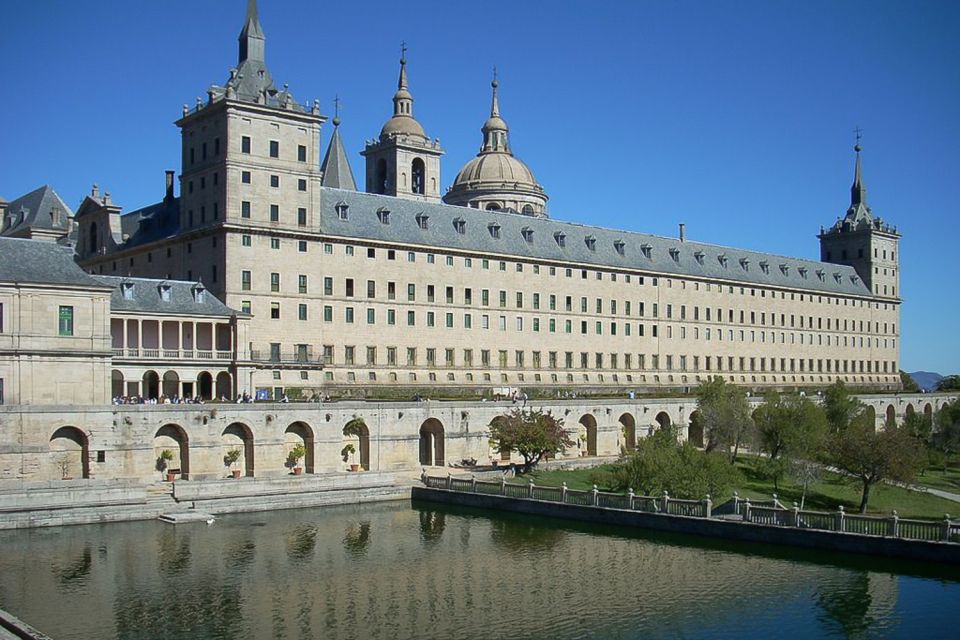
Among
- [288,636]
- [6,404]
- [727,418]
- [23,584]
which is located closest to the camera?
[288,636]

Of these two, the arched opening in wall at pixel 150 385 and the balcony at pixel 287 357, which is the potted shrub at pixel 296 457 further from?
the balcony at pixel 287 357

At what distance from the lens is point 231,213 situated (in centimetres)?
7350

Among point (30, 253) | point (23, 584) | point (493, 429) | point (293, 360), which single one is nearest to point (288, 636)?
point (23, 584)

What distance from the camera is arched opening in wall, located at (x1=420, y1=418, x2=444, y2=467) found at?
6925 centimetres

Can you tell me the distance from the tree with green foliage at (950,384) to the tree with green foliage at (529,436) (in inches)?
3146

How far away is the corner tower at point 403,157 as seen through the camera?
381 feet

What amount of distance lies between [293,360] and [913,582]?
44647 millimetres

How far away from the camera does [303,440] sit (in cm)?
6350

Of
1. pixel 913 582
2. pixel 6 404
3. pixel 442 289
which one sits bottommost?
pixel 913 582

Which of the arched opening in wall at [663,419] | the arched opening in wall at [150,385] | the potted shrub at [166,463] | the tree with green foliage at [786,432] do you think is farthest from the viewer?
the arched opening in wall at [663,419]

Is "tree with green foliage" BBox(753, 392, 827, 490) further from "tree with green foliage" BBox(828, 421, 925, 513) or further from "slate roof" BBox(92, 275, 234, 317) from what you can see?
"slate roof" BBox(92, 275, 234, 317)

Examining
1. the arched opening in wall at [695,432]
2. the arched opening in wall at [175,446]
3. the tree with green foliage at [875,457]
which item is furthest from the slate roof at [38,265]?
the arched opening in wall at [695,432]

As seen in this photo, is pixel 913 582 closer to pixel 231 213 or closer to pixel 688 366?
pixel 231 213

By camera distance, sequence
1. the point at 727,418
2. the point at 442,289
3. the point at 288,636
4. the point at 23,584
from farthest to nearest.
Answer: the point at 442,289, the point at 727,418, the point at 23,584, the point at 288,636
